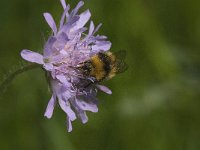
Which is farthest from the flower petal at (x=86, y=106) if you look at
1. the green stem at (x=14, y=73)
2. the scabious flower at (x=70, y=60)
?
the green stem at (x=14, y=73)

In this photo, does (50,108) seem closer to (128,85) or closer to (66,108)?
(66,108)

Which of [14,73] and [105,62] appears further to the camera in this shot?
[105,62]

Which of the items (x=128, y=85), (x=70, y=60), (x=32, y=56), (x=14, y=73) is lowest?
(x=128, y=85)

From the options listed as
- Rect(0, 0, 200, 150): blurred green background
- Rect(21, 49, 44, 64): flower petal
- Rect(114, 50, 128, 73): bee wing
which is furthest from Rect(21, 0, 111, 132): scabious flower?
Rect(0, 0, 200, 150): blurred green background

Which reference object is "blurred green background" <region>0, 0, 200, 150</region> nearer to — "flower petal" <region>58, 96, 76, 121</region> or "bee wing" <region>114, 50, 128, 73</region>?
"bee wing" <region>114, 50, 128, 73</region>

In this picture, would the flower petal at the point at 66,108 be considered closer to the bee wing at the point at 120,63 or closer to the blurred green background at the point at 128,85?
the bee wing at the point at 120,63

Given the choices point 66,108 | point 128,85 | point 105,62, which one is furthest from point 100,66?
point 128,85

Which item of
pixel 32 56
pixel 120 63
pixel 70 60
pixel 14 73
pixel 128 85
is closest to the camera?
pixel 32 56
